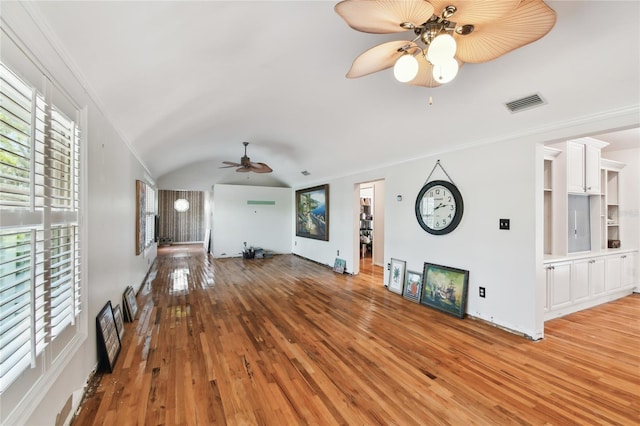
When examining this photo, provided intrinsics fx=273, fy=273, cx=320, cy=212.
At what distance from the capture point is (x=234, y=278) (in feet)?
19.7

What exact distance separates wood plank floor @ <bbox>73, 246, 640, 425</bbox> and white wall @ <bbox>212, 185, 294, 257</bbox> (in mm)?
4839

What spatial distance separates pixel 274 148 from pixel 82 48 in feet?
15.2

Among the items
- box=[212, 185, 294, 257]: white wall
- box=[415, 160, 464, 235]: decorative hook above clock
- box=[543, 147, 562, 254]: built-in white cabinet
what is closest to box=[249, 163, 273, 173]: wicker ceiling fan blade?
box=[212, 185, 294, 257]: white wall

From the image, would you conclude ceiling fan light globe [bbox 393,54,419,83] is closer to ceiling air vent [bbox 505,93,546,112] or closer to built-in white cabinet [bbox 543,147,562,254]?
ceiling air vent [bbox 505,93,546,112]

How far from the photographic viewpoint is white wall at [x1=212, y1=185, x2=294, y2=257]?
8977mm

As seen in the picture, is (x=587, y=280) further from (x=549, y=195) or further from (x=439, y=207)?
(x=439, y=207)

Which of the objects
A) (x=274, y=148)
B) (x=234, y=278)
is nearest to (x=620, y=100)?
(x=274, y=148)

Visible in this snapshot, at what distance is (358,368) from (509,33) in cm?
269

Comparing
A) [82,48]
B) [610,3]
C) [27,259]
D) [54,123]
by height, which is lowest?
[27,259]

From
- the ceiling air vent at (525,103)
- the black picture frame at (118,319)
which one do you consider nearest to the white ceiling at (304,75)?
the ceiling air vent at (525,103)

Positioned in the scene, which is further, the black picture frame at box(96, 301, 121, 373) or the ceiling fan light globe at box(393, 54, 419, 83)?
the black picture frame at box(96, 301, 121, 373)

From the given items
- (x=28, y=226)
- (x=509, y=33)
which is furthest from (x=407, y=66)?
(x=28, y=226)

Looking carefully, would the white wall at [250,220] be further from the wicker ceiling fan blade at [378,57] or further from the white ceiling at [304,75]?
the wicker ceiling fan blade at [378,57]

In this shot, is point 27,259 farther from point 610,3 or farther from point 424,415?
point 610,3
